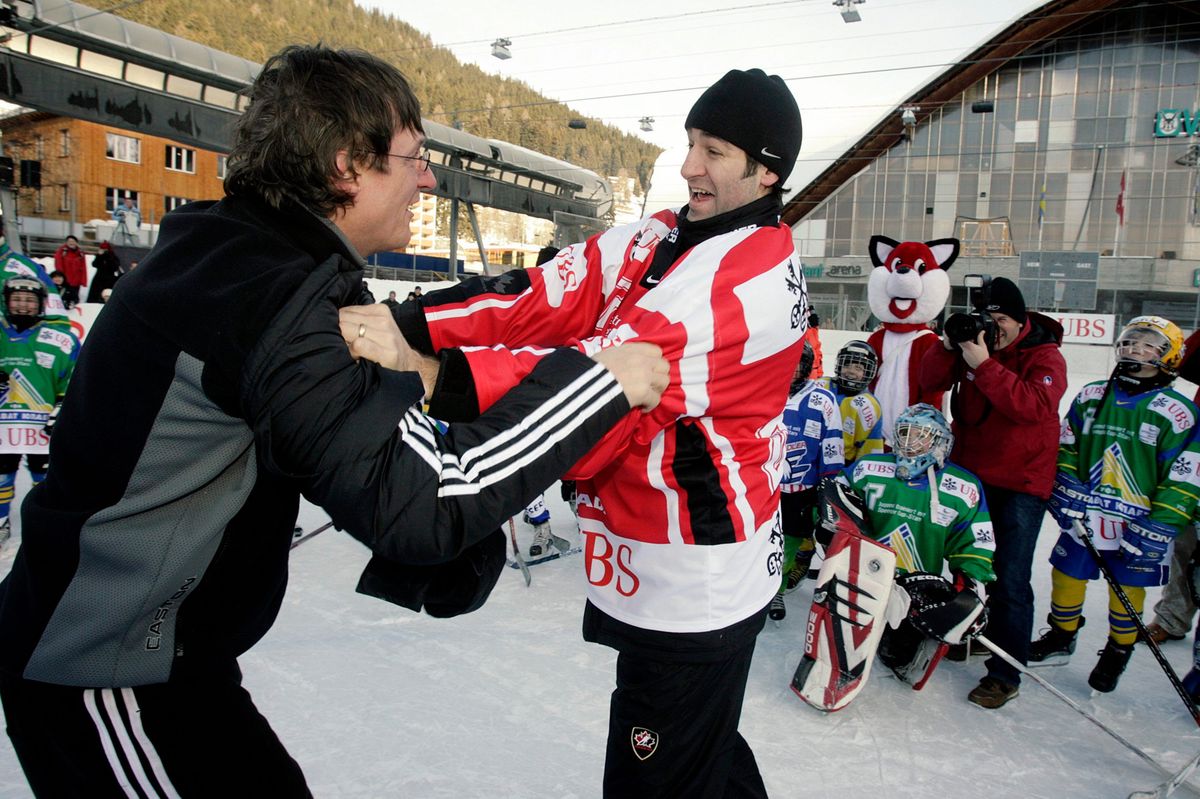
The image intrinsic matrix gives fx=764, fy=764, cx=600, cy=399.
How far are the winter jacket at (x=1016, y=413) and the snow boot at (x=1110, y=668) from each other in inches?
31.1

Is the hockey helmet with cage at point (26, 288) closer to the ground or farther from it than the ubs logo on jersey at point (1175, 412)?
farther from it

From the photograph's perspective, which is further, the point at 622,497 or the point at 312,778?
the point at 312,778

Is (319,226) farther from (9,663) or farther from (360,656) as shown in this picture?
→ (360,656)

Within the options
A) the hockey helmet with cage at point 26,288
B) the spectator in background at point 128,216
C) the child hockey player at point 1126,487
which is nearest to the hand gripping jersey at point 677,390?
the child hockey player at point 1126,487

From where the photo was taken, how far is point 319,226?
1.15 metres

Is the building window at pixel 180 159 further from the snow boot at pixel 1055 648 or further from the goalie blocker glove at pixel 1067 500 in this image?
the snow boot at pixel 1055 648

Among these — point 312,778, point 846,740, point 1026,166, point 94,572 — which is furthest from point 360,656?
point 1026,166

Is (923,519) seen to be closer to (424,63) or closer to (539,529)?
(539,529)

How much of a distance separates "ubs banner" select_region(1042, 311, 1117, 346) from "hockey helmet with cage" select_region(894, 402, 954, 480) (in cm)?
1543

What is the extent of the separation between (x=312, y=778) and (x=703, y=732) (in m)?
1.62

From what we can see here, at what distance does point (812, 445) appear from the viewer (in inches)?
180

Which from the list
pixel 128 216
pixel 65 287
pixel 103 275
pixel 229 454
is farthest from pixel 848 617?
pixel 128 216

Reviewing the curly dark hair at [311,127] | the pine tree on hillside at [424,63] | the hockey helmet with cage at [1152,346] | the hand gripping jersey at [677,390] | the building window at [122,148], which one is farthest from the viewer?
the pine tree on hillside at [424,63]

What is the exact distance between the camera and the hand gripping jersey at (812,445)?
4.55 m
